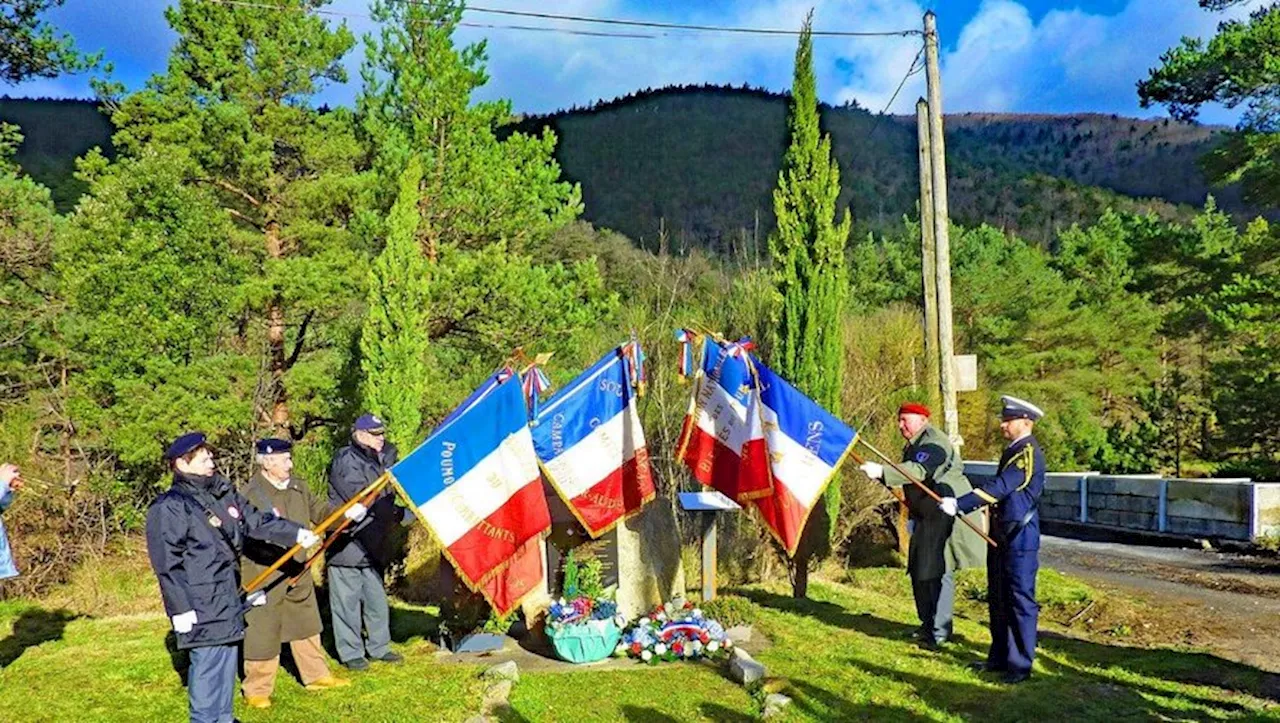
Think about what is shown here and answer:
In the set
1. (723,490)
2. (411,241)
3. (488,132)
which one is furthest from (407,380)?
(488,132)

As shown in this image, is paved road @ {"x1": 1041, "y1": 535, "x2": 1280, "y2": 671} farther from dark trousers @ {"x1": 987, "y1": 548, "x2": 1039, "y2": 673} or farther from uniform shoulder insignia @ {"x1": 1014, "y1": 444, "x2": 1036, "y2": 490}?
uniform shoulder insignia @ {"x1": 1014, "y1": 444, "x2": 1036, "y2": 490}

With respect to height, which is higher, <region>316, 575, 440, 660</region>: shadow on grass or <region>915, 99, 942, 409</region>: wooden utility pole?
<region>915, 99, 942, 409</region>: wooden utility pole

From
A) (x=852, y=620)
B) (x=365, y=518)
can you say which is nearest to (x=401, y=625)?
(x=365, y=518)

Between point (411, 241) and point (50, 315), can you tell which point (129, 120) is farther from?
point (411, 241)

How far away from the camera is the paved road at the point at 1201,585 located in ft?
28.6

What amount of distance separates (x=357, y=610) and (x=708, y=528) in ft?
11.5

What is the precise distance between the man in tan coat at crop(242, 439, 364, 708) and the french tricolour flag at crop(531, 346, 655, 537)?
1.75 metres

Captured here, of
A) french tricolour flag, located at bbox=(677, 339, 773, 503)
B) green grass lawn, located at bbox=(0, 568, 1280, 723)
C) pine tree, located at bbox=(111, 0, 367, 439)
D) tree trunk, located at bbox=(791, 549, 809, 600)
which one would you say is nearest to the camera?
green grass lawn, located at bbox=(0, 568, 1280, 723)

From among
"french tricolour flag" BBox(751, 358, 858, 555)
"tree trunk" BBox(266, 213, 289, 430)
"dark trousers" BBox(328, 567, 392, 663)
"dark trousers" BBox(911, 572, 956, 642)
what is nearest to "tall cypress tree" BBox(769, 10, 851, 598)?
"dark trousers" BBox(911, 572, 956, 642)

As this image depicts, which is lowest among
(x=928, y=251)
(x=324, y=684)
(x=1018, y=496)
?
(x=324, y=684)

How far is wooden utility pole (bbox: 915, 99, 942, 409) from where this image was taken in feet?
38.9

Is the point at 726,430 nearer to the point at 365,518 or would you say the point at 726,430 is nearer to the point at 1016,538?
the point at 1016,538

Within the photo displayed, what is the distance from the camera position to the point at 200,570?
5.57 metres

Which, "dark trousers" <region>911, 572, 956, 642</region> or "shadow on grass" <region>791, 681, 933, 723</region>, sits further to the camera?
"dark trousers" <region>911, 572, 956, 642</region>
